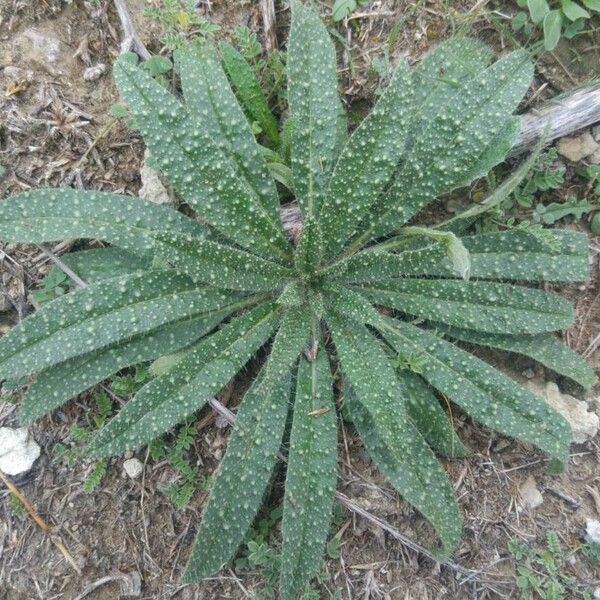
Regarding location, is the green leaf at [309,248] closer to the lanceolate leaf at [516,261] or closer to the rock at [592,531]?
the lanceolate leaf at [516,261]

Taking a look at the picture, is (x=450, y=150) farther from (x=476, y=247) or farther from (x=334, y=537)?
(x=334, y=537)

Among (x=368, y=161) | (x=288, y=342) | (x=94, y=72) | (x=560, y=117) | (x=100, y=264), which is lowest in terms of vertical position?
(x=288, y=342)

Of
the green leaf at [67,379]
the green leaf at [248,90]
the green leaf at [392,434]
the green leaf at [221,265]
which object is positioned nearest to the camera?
the green leaf at [221,265]

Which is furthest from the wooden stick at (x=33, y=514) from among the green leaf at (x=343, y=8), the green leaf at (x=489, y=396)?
the green leaf at (x=343, y=8)

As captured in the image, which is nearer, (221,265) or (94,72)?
(221,265)

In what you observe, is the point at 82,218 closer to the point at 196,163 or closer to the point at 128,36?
the point at 196,163

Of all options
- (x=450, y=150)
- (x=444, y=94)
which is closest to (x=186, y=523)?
(x=450, y=150)

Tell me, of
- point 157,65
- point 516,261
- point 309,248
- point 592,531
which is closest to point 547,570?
point 592,531
